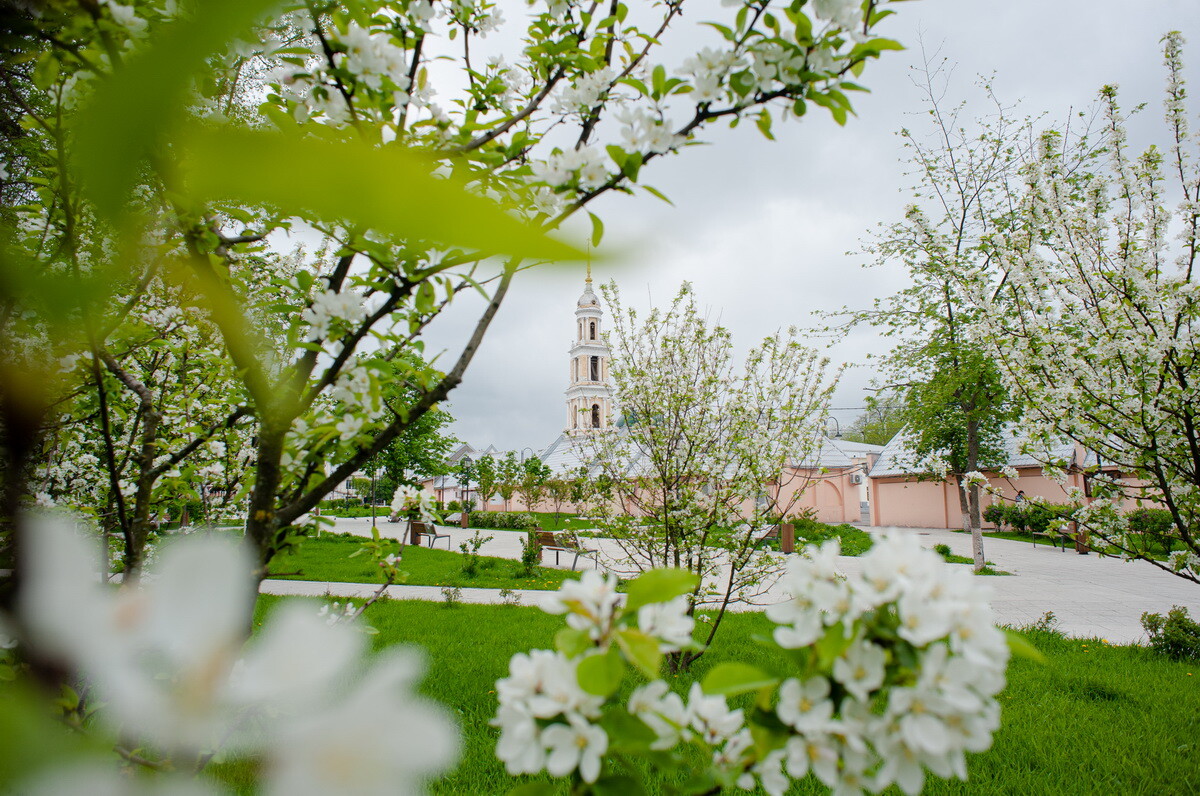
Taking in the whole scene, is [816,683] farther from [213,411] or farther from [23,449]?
[213,411]

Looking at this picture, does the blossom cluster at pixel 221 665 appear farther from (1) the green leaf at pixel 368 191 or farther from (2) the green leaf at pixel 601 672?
(2) the green leaf at pixel 601 672

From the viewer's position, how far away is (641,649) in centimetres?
61

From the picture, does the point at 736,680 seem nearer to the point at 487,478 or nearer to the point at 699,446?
the point at 699,446

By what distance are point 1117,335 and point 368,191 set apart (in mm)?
5101

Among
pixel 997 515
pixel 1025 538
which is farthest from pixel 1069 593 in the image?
pixel 997 515

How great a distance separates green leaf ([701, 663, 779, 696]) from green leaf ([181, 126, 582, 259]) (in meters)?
0.56

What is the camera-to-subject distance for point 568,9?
166cm

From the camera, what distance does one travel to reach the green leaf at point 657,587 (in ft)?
2.18

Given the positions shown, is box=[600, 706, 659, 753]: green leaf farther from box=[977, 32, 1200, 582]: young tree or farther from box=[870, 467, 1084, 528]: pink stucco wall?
box=[870, 467, 1084, 528]: pink stucco wall

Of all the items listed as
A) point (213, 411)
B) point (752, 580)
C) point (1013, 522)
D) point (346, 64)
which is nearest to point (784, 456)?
point (752, 580)

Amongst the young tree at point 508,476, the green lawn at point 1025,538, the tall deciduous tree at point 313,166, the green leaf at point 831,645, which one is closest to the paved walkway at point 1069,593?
the green lawn at point 1025,538

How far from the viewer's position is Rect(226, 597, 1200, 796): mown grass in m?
3.25

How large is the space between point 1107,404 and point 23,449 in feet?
16.8

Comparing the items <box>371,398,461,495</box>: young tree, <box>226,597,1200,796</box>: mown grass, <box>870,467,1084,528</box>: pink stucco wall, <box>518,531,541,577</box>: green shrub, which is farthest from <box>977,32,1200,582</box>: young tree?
<box>870,467,1084,528</box>: pink stucco wall
